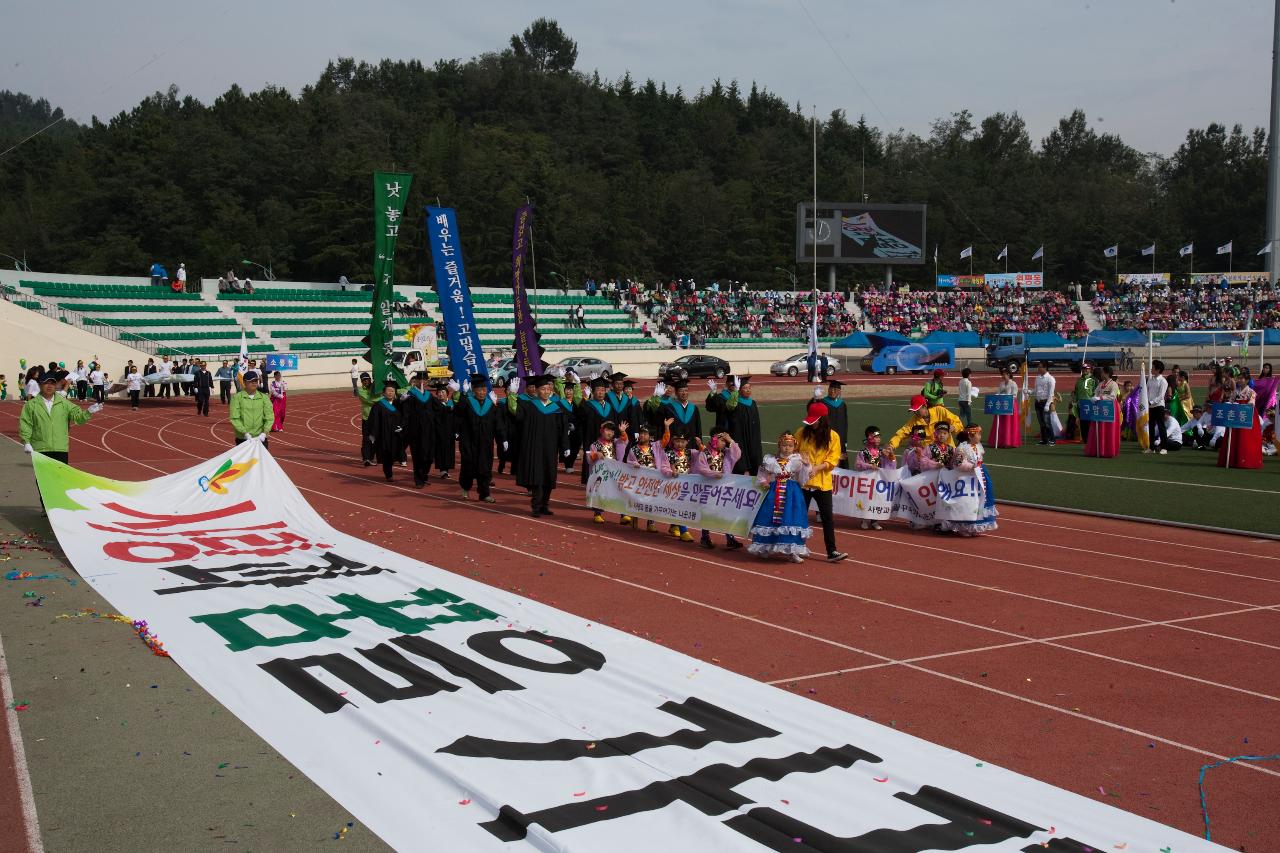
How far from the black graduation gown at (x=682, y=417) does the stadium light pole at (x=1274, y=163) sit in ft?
180

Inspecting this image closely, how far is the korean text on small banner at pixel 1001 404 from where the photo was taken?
2211 cm

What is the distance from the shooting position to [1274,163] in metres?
61.3

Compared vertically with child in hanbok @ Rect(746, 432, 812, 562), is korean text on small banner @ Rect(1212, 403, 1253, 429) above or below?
above

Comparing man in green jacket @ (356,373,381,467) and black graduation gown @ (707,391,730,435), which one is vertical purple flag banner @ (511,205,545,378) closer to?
man in green jacket @ (356,373,381,467)

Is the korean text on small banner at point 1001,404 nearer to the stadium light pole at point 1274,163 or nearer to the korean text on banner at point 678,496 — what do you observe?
the korean text on banner at point 678,496

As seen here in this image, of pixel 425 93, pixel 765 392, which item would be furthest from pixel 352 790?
pixel 425 93

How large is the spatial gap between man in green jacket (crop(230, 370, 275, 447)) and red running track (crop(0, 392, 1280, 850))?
1.47m

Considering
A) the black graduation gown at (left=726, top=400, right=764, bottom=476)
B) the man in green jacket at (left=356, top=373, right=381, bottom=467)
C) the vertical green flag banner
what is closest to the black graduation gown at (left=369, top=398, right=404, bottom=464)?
the man in green jacket at (left=356, top=373, right=381, bottom=467)

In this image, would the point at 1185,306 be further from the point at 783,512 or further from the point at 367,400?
the point at 783,512

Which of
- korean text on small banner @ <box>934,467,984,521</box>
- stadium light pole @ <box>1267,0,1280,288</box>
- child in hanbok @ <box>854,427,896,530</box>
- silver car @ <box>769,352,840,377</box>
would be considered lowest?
korean text on small banner @ <box>934,467,984,521</box>

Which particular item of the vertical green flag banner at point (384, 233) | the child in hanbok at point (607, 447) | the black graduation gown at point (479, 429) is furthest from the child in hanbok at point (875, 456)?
the vertical green flag banner at point (384, 233)

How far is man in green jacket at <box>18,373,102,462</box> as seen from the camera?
13.1m

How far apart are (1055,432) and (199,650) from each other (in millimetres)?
19687

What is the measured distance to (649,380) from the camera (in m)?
49.3
